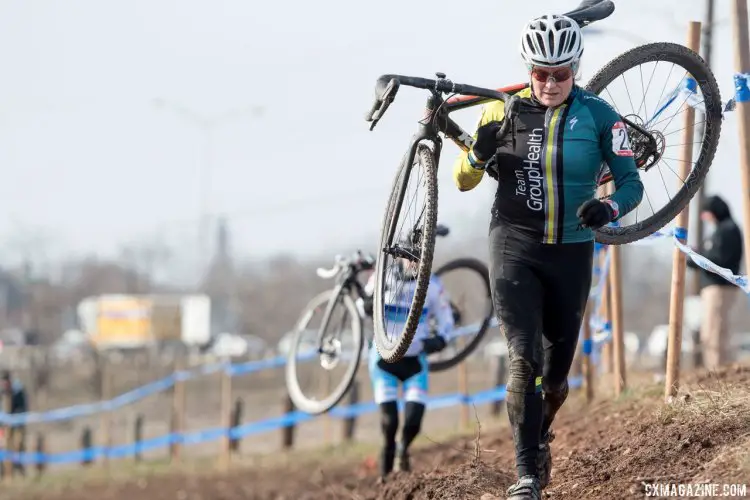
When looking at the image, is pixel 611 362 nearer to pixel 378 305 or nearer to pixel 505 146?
pixel 378 305

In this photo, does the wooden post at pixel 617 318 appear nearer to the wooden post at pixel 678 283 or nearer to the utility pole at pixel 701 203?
the wooden post at pixel 678 283

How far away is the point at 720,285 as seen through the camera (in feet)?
37.1

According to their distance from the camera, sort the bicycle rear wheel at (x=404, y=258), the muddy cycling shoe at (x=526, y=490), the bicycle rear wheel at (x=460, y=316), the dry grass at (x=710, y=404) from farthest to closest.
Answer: the bicycle rear wheel at (x=460, y=316) → the dry grass at (x=710, y=404) → the bicycle rear wheel at (x=404, y=258) → the muddy cycling shoe at (x=526, y=490)

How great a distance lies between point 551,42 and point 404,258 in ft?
4.77

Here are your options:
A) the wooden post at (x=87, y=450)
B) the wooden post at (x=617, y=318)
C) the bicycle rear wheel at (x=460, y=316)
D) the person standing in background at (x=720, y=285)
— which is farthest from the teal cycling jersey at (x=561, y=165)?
the wooden post at (x=87, y=450)

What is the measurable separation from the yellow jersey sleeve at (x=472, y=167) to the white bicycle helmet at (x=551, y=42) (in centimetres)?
26

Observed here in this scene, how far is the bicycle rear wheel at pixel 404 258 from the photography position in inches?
231

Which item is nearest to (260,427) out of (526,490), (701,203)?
(701,203)

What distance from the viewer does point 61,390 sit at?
4197cm

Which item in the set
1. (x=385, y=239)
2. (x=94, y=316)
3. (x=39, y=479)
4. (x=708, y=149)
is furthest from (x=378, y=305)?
(x=94, y=316)

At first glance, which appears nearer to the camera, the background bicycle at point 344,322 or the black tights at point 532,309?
the black tights at point 532,309

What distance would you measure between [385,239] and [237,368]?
10.1m

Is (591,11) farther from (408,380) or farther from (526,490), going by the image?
(408,380)

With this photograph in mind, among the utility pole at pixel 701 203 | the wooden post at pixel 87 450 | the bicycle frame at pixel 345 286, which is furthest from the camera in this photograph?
the wooden post at pixel 87 450
